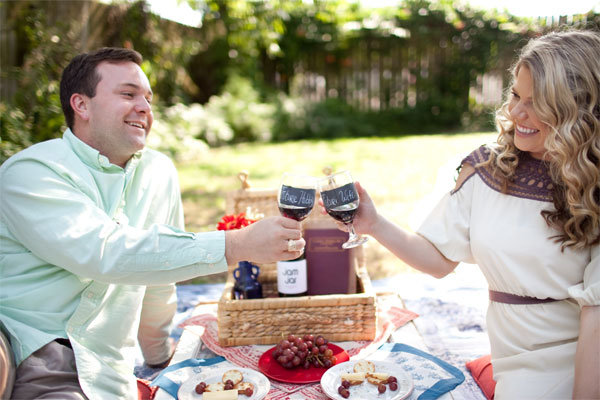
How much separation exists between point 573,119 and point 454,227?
0.60 m

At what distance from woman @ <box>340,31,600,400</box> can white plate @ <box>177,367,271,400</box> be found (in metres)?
0.73

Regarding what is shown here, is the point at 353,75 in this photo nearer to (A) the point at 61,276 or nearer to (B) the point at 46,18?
(B) the point at 46,18

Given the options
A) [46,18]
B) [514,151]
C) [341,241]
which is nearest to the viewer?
[514,151]

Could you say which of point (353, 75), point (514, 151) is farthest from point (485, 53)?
point (514, 151)

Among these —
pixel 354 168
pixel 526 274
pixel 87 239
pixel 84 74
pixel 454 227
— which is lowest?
pixel 354 168

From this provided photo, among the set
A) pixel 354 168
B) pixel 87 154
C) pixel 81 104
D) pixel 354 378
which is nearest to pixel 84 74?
pixel 81 104

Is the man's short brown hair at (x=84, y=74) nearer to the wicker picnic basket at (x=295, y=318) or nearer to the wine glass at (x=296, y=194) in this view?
the wine glass at (x=296, y=194)

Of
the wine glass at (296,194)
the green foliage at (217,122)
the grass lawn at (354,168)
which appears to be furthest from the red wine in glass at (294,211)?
the green foliage at (217,122)

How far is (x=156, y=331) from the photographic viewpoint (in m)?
2.54

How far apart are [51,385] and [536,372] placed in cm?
173

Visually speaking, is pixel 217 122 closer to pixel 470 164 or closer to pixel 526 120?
pixel 470 164

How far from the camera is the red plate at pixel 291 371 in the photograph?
6.32 ft

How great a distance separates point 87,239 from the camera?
1.75 meters

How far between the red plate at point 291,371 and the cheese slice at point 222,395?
24 cm
